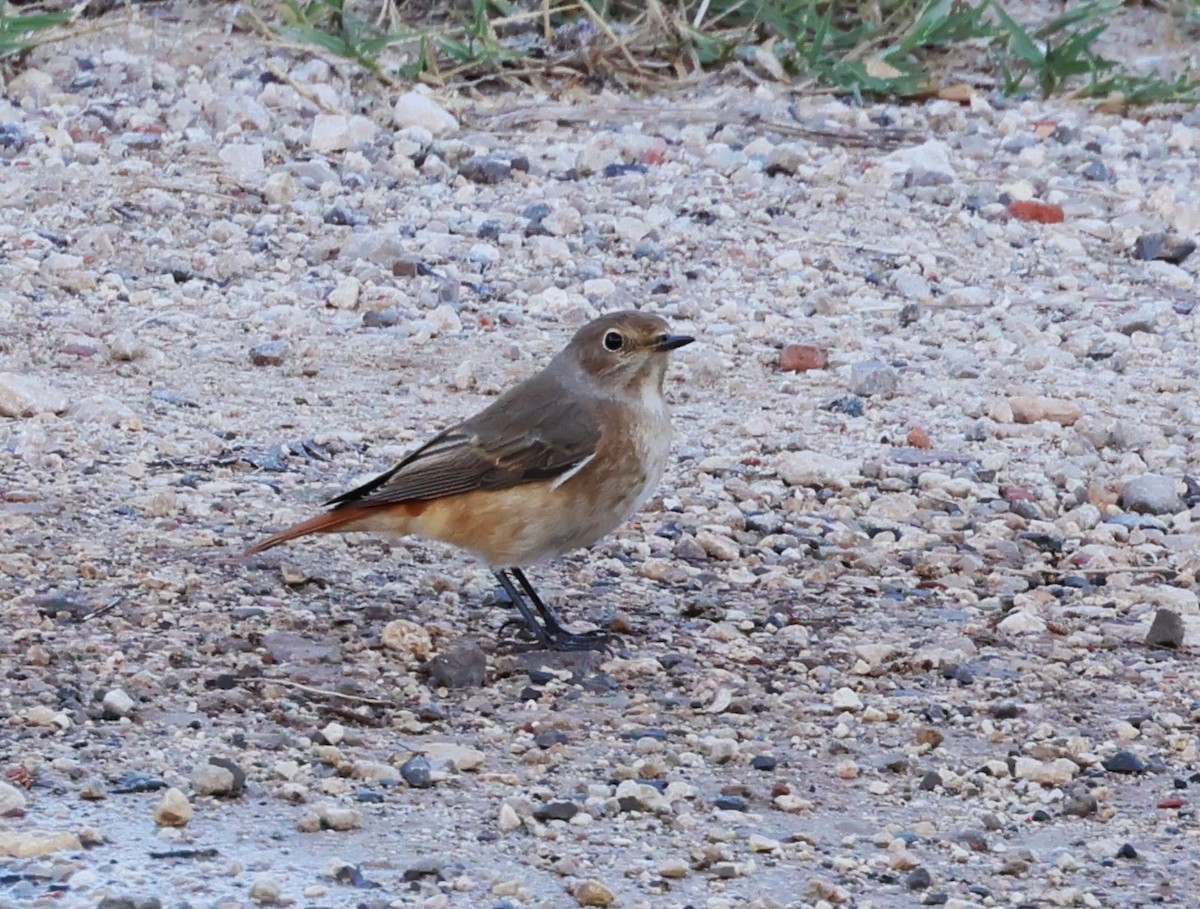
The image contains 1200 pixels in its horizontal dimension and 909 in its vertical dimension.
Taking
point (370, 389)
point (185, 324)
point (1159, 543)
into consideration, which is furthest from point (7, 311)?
point (1159, 543)

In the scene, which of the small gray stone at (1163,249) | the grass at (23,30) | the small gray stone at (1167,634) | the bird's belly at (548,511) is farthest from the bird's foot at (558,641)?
the grass at (23,30)

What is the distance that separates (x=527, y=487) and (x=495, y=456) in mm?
150

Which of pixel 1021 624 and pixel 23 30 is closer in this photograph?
pixel 1021 624

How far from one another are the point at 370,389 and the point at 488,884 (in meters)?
3.40

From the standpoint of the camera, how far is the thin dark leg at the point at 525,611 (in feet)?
17.4

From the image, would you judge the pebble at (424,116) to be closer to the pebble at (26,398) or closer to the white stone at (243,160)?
the white stone at (243,160)

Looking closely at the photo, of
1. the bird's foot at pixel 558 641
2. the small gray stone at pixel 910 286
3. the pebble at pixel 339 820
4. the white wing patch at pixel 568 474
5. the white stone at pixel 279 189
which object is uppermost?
the white wing patch at pixel 568 474

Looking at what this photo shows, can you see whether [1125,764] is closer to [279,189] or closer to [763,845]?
[763,845]

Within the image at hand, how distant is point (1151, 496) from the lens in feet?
20.8

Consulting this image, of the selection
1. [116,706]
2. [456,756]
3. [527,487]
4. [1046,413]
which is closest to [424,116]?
[1046,413]

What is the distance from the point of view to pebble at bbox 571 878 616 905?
12.5ft

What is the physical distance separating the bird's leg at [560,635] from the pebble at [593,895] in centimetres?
143

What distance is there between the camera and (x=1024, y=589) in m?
5.74

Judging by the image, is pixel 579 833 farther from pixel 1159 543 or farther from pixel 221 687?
pixel 1159 543
